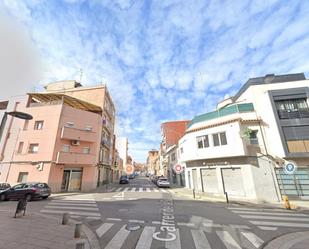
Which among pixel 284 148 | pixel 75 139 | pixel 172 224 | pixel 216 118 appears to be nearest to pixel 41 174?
pixel 75 139

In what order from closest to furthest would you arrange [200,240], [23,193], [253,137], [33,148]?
1. [200,240]
2. [23,193]
3. [253,137]
4. [33,148]

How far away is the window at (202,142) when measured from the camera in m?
20.2

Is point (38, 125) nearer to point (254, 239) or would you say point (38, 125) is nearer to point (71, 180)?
point (71, 180)

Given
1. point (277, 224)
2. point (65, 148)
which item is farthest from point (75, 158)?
point (277, 224)

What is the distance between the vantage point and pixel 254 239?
622 cm

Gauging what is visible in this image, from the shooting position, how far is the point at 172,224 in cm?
773

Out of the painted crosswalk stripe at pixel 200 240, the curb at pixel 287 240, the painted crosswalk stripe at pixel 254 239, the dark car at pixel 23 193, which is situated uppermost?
the dark car at pixel 23 193

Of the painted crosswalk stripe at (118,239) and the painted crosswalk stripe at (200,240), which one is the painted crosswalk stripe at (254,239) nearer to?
the painted crosswalk stripe at (200,240)

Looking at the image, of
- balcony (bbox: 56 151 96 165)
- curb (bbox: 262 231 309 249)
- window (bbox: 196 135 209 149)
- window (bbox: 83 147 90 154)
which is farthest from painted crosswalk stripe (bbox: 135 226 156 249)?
window (bbox: 83 147 90 154)

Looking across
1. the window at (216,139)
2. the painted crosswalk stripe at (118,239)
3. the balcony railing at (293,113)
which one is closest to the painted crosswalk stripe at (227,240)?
the painted crosswalk stripe at (118,239)

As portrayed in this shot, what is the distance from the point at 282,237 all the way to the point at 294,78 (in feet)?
73.1

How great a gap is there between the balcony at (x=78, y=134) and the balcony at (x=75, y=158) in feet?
6.83

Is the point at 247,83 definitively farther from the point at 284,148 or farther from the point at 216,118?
the point at 284,148

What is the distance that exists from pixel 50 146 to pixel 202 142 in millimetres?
18913
